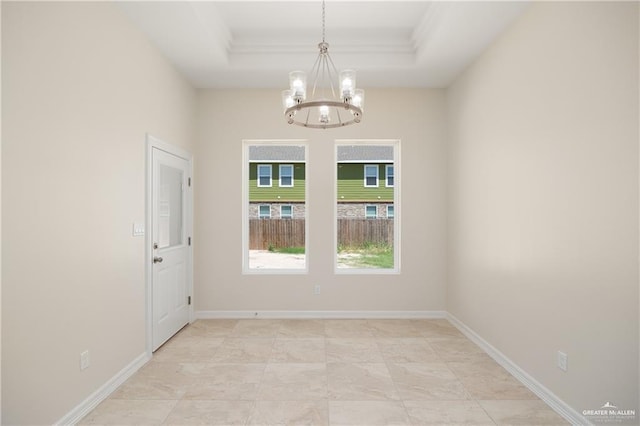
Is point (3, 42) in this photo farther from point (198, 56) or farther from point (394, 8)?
point (394, 8)

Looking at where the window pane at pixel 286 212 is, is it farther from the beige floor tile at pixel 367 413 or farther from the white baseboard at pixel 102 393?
the beige floor tile at pixel 367 413

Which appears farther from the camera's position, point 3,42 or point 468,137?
point 468,137

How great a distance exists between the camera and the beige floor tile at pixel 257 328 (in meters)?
3.88

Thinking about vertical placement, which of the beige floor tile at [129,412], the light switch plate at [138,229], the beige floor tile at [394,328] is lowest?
the beige floor tile at [129,412]

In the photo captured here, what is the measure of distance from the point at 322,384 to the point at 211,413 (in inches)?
33.3

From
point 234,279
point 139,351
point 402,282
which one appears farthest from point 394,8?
point 139,351

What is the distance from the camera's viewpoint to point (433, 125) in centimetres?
Answer: 448

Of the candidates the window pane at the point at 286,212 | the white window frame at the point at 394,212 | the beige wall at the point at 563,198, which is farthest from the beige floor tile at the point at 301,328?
the beige wall at the point at 563,198

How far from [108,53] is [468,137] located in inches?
136

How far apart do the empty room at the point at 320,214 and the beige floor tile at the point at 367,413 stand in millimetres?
21

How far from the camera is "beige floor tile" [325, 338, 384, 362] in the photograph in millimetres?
3229

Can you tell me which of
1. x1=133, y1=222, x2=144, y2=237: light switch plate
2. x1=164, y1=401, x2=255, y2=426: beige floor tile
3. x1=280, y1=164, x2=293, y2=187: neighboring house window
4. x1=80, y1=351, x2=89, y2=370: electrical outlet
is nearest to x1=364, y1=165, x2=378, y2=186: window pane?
x1=280, y1=164, x2=293, y2=187: neighboring house window

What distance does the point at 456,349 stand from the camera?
3.46 meters

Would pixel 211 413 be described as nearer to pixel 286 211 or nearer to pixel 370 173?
pixel 286 211
